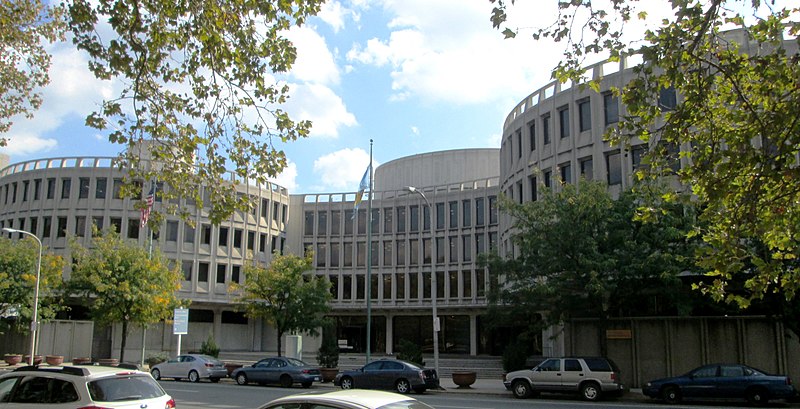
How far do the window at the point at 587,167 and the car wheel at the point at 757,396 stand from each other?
1407cm

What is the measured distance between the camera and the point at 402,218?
56750mm

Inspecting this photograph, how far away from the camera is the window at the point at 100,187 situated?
50.8 metres

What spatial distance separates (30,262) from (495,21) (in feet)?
125

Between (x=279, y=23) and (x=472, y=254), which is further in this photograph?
(x=472, y=254)

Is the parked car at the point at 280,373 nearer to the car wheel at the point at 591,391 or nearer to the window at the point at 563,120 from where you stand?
the car wheel at the point at 591,391

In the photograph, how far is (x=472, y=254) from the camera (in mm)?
52469

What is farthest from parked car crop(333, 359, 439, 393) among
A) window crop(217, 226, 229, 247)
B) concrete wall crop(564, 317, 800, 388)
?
window crop(217, 226, 229, 247)

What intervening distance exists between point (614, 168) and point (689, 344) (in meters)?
9.27

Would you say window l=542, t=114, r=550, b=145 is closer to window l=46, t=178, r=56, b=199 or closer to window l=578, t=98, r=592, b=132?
window l=578, t=98, r=592, b=132

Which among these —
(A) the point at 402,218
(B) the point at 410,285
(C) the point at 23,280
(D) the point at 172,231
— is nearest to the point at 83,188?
(D) the point at 172,231

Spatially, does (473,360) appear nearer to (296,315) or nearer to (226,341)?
(296,315)

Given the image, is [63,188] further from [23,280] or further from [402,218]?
[402,218]

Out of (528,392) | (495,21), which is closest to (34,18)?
(495,21)

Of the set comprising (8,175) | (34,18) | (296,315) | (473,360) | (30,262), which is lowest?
(473,360)
